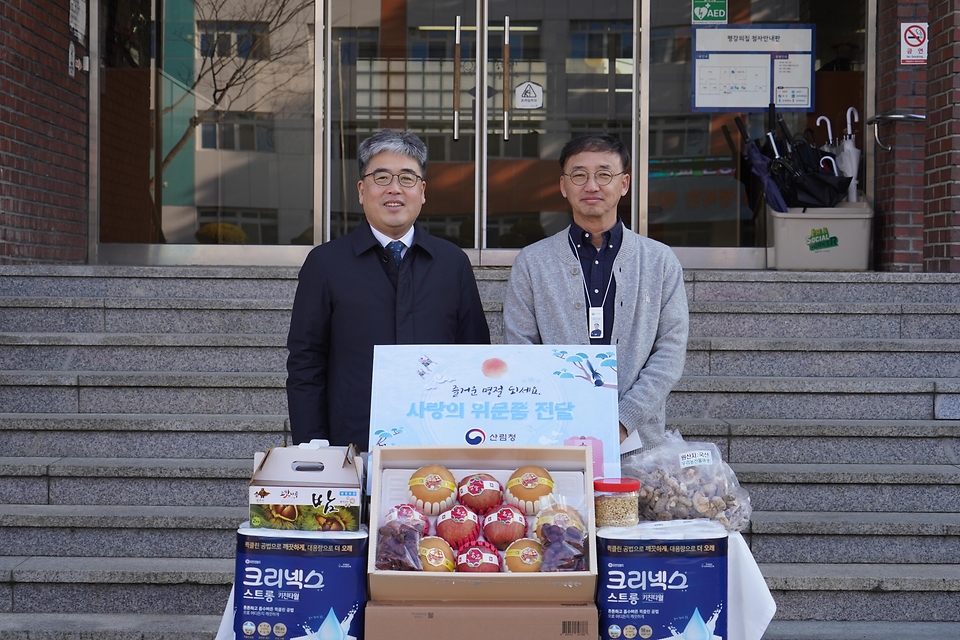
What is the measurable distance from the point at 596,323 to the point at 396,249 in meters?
0.61

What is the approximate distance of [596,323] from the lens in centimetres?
266

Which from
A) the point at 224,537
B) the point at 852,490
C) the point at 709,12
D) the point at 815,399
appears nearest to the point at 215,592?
the point at 224,537

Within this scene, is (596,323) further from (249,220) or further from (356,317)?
(249,220)

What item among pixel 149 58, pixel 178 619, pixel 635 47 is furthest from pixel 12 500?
pixel 635 47

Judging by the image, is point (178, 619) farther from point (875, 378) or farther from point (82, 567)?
point (875, 378)

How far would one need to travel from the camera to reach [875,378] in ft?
15.7

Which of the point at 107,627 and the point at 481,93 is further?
the point at 481,93

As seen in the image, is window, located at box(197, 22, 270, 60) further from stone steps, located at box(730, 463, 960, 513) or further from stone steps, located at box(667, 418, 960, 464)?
stone steps, located at box(730, 463, 960, 513)

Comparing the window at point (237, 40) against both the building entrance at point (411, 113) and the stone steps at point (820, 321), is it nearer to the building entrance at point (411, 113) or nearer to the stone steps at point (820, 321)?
the building entrance at point (411, 113)

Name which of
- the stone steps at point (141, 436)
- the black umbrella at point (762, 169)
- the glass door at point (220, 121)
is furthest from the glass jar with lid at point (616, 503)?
the glass door at point (220, 121)

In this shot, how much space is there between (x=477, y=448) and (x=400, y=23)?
5755 millimetres

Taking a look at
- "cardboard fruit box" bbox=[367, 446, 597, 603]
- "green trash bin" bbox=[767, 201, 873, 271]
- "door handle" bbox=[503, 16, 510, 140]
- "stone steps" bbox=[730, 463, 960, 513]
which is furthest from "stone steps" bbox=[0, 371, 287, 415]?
"green trash bin" bbox=[767, 201, 873, 271]

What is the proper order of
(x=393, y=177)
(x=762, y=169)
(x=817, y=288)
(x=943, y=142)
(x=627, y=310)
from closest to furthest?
(x=393, y=177)
(x=627, y=310)
(x=817, y=288)
(x=943, y=142)
(x=762, y=169)

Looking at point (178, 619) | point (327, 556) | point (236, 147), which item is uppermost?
point (236, 147)
